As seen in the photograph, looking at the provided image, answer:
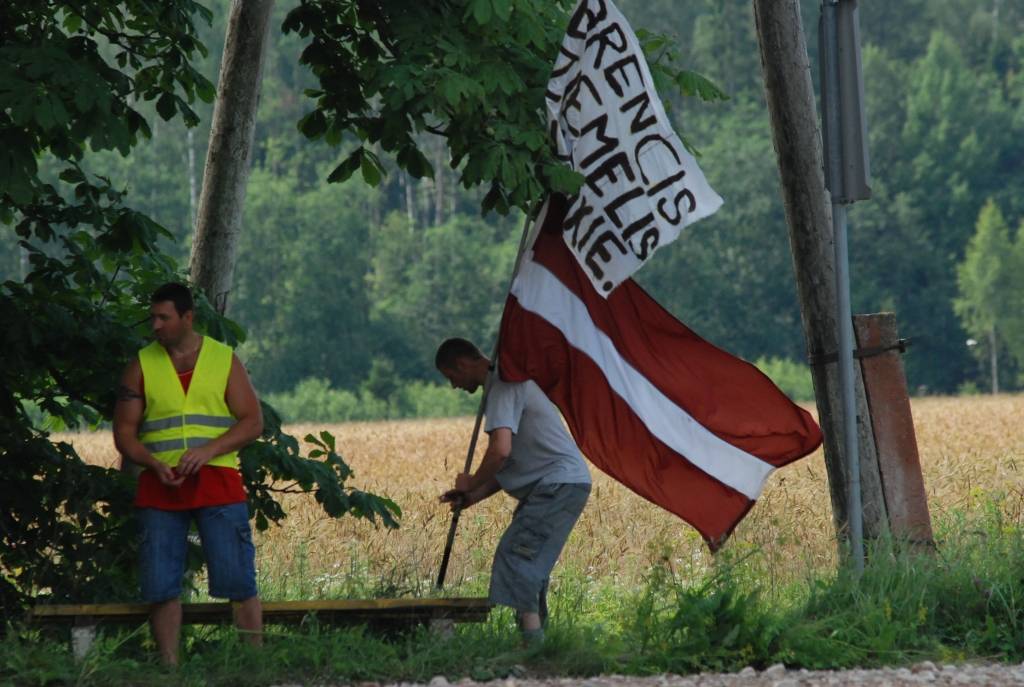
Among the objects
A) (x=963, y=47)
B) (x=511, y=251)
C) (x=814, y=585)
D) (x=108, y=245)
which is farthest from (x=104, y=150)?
(x=963, y=47)

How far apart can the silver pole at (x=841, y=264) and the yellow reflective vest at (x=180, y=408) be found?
3.17 m

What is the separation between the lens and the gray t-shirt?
885cm

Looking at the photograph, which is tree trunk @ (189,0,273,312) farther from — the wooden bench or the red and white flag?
the wooden bench

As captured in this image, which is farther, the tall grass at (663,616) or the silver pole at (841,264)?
the silver pole at (841,264)

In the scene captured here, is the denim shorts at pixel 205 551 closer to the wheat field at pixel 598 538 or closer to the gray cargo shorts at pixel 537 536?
the gray cargo shorts at pixel 537 536

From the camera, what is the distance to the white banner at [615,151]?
8.88 metres

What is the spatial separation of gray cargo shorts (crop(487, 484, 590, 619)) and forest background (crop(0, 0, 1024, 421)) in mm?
67664

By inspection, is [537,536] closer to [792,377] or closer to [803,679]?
[803,679]

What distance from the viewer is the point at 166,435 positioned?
811 cm

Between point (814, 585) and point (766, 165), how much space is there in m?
80.8

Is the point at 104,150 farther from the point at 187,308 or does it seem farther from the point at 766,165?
the point at 766,165

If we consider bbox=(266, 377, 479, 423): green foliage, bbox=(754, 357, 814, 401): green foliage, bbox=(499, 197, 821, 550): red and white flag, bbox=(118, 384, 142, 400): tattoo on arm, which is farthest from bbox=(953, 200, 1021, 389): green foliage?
bbox=(118, 384, 142, 400): tattoo on arm

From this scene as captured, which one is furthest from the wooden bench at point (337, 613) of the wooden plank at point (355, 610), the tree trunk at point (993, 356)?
the tree trunk at point (993, 356)

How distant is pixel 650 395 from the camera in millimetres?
9172
